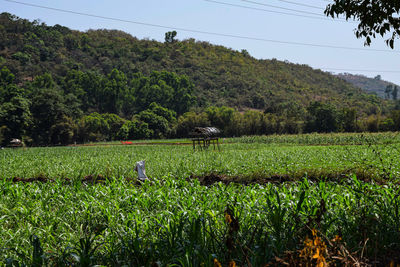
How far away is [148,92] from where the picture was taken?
100m

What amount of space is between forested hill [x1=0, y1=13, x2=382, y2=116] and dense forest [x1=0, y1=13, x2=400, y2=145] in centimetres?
36

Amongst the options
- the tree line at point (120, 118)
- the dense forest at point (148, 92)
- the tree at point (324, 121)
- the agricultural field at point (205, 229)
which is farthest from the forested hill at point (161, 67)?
the agricultural field at point (205, 229)

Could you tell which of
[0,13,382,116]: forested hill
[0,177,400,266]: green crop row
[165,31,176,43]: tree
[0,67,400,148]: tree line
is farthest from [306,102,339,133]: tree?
[165,31,176,43]: tree

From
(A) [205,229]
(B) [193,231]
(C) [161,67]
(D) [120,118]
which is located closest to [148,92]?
(D) [120,118]

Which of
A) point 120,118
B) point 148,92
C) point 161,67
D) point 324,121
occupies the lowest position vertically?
point 120,118

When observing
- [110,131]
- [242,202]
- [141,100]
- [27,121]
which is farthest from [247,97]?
[242,202]

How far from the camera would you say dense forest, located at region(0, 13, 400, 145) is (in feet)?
205

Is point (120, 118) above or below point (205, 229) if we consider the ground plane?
below

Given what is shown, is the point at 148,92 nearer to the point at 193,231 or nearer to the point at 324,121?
the point at 324,121

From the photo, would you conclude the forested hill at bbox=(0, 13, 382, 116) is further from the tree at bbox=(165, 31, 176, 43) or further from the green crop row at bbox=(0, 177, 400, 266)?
the green crop row at bbox=(0, 177, 400, 266)

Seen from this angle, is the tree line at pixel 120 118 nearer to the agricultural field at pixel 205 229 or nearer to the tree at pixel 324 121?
the tree at pixel 324 121

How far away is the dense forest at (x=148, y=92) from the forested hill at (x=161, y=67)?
0.36m

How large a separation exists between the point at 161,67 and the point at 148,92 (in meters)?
29.5

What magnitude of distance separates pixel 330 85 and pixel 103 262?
160331mm
